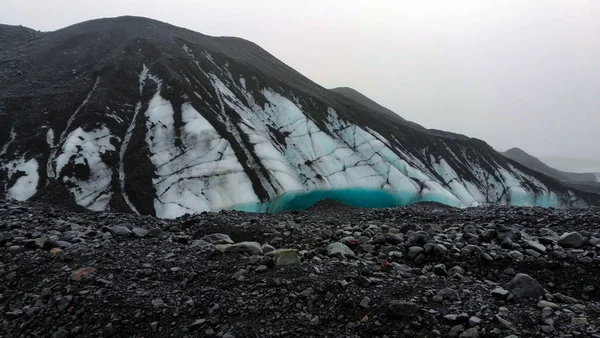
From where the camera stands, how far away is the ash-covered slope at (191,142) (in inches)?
941

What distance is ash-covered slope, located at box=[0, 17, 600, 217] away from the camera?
23.9 meters

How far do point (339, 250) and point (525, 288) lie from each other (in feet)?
13.2

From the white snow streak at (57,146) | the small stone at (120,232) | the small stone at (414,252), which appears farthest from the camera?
the white snow streak at (57,146)

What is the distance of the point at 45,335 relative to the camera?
578 cm

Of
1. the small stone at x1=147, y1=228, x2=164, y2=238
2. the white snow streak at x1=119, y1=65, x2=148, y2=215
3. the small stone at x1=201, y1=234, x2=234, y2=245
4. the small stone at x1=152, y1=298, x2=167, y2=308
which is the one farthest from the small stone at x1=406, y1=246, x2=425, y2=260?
the white snow streak at x1=119, y1=65, x2=148, y2=215

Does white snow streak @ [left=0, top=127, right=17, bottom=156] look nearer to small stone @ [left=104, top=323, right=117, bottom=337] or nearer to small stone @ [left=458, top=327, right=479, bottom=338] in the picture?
small stone @ [left=104, top=323, right=117, bottom=337]

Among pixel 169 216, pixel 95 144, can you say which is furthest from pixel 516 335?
pixel 95 144

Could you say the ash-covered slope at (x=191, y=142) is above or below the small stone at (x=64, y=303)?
above

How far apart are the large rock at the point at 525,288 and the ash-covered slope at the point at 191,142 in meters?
19.6

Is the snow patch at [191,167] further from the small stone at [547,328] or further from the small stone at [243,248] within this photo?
the small stone at [547,328]

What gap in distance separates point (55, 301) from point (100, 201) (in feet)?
56.9

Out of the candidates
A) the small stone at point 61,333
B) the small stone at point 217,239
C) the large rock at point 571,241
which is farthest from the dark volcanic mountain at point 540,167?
the small stone at point 61,333

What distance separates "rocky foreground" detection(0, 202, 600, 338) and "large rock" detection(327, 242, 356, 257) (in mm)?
38

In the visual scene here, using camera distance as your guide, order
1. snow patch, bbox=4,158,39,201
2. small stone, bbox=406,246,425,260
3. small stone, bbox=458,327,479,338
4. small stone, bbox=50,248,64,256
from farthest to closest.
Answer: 1. snow patch, bbox=4,158,39,201
2. small stone, bbox=406,246,425,260
3. small stone, bbox=50,248,64,256
4. small stone, bbox=458,327,479,338
